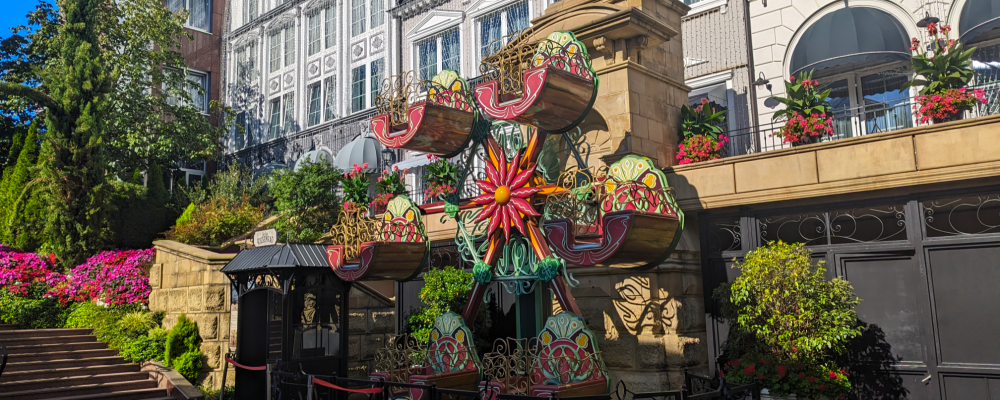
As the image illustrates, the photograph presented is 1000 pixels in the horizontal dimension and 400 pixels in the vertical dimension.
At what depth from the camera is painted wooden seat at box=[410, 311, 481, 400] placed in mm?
9828

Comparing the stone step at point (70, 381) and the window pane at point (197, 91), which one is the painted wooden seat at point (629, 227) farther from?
the window pane at point (197, 91)

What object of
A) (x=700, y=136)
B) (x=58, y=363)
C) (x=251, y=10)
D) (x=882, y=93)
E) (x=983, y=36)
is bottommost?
(x=58, y=363)

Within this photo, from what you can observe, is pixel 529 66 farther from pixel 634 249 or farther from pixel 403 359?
pixel 403 359

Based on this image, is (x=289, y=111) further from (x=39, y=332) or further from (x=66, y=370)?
(x=66, y=370)

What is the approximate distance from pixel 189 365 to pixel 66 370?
247 cm

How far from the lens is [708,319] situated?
1185cm

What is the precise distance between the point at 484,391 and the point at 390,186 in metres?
6.65

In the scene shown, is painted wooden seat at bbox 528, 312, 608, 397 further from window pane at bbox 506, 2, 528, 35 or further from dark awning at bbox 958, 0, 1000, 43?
window pane at bbox 506, 2, 528, 35

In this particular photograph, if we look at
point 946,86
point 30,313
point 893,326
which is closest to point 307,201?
point 30,313

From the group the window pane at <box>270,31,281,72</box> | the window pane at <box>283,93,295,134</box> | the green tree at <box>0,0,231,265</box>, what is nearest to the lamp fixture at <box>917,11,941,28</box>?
the green tree at <box>0,0,231,265</box>

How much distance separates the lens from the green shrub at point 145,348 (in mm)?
16469

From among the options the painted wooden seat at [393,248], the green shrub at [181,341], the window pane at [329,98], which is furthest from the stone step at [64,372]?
the window pane at [329,98]

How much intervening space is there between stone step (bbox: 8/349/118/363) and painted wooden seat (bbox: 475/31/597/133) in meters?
12.3

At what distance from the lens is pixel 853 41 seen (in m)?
13.8
